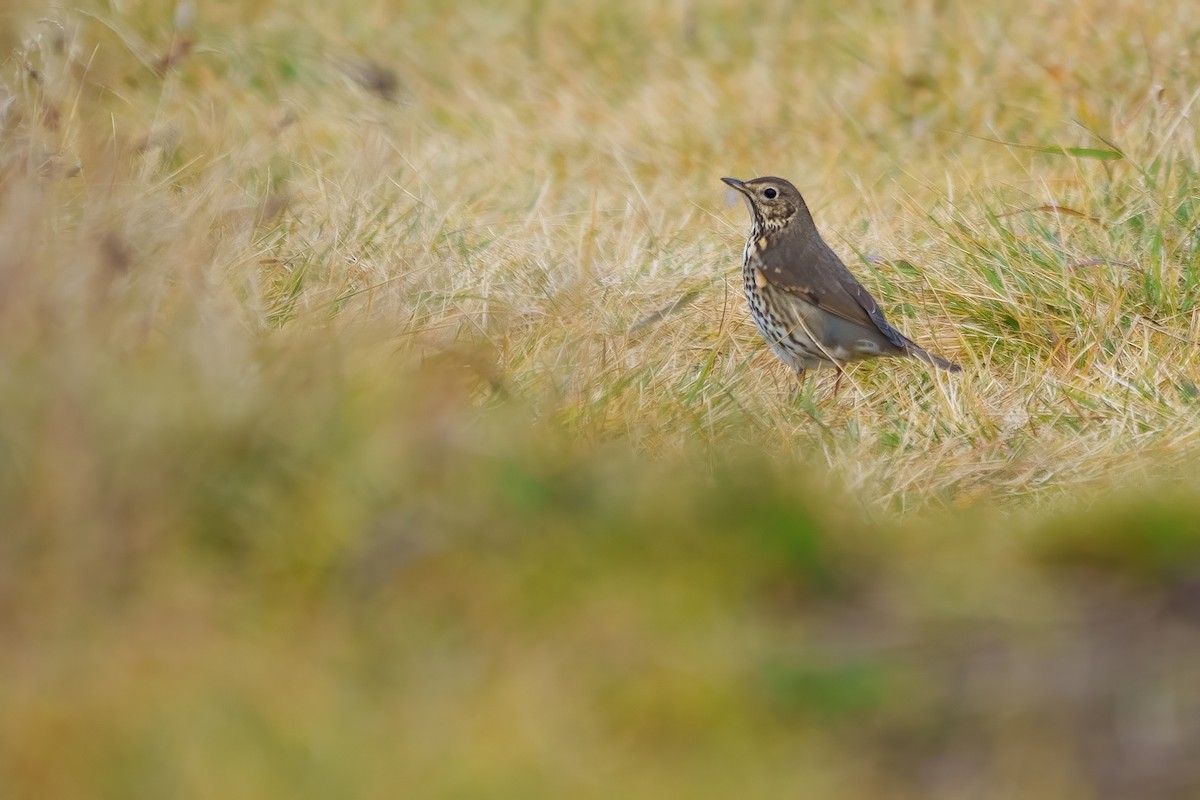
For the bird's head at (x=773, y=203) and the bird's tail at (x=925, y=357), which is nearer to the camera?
the bird's tail at (x=925, y=357)

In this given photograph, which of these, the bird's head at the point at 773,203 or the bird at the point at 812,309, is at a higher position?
the bird's head at the point at 773,203

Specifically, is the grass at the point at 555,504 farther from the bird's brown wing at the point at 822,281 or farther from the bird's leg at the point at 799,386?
the bird's brown wing at the point at 822,281

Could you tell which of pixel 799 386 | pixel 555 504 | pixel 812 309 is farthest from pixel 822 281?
pixel 555 504

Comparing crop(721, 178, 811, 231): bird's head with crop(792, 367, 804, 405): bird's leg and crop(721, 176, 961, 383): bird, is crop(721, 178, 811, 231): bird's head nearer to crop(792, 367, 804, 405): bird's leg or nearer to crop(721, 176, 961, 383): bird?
crop(721, 176, 961, 383): bird

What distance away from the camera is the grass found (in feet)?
8.20

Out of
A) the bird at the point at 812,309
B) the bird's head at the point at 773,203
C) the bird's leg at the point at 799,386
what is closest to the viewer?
the bird's leg at the point at 799,386

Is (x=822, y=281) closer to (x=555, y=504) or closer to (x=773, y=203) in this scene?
(x=773, y=203)

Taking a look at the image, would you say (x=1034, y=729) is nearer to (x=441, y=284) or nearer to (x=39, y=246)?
(x=39, y=246)

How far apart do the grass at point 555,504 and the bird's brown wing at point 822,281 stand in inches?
8.6

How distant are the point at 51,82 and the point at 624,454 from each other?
2.21 metres

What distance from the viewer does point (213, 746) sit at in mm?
2391

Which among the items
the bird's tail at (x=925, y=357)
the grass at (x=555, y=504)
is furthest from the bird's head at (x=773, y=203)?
the bird's tail at (x=925, y=357)

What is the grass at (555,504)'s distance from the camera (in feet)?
8.20

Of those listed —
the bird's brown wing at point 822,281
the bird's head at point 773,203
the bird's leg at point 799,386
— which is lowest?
the bird's leg at point 799,386
